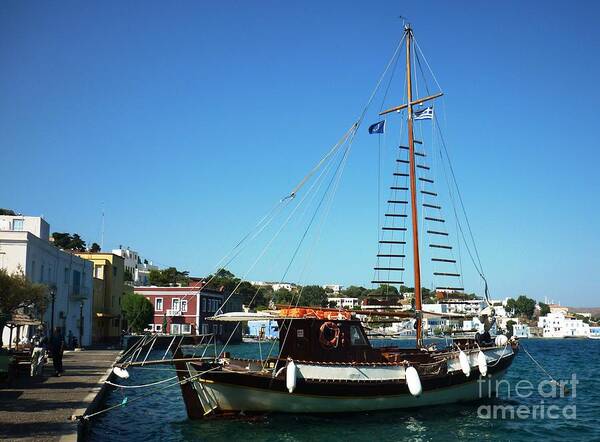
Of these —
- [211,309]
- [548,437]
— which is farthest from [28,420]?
[211,309]

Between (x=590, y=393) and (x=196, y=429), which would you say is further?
(x=590, y=393)

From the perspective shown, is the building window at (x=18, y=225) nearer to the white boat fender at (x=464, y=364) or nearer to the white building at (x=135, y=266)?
the white boat fender at (x=464, y=364)

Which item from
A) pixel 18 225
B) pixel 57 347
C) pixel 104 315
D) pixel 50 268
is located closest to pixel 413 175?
pixel 57 347

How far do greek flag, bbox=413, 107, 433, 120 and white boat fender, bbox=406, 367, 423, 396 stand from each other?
1289 cm

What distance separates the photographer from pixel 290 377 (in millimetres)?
19594

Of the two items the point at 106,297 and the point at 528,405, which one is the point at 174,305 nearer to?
the point at 106,297

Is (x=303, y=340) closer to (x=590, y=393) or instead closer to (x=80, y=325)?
(x=590, y=393)

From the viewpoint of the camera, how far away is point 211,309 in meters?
88.3

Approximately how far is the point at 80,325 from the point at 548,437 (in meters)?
41.7

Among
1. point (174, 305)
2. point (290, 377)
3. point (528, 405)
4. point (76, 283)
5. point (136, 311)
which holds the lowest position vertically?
point (528, 405)

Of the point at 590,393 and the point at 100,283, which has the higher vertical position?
the point at 100,283

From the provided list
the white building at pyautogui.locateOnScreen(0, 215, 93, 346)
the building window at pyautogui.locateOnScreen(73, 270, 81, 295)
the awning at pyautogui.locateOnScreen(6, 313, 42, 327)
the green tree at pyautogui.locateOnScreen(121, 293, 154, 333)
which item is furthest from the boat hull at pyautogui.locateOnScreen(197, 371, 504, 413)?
the green tree at pyautogui.locateOnScreen(121, 293, 154, 333)

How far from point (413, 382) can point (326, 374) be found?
10.8 feet

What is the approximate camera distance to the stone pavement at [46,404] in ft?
43.8
